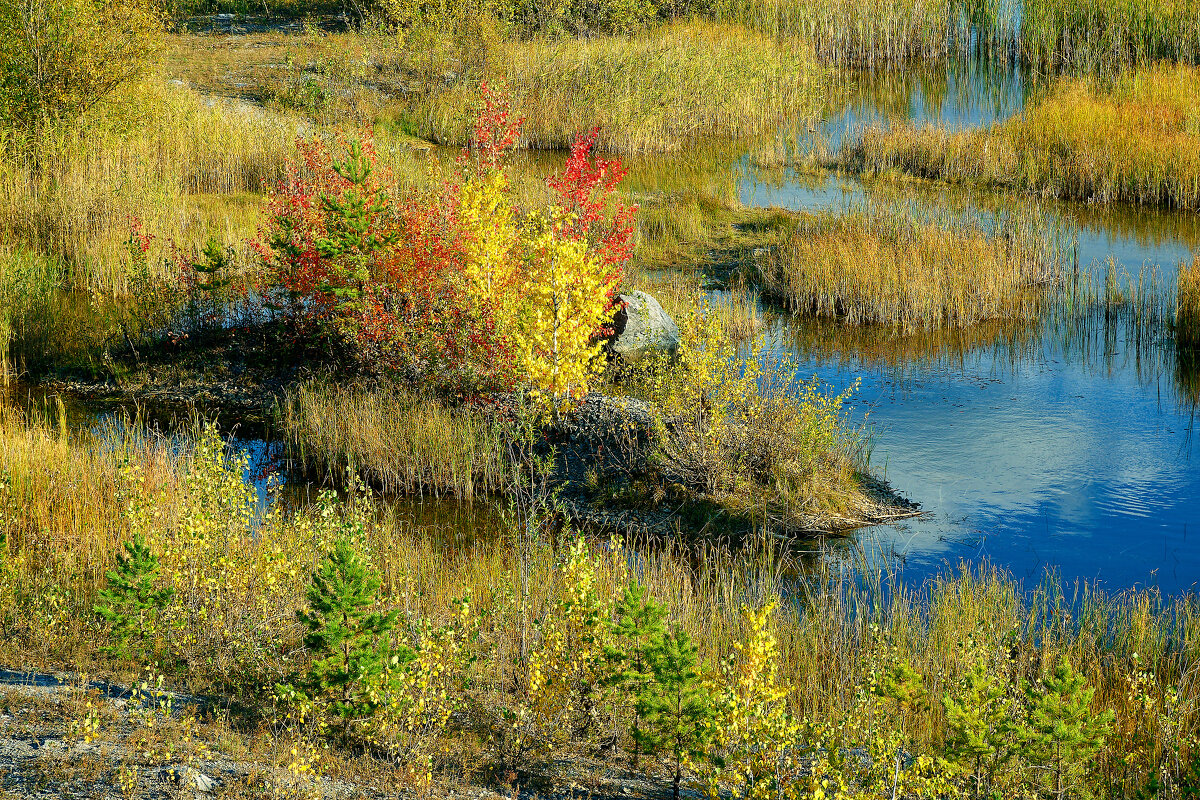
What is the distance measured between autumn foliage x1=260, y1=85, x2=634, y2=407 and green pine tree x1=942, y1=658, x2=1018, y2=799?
17.1ft

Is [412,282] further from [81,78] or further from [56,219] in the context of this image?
[81,78]

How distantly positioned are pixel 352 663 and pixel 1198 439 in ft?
28.2

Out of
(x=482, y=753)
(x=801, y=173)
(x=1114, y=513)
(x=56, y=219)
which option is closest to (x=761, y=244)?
(x=801, y=173)

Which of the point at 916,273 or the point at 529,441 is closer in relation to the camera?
the point at 529,441

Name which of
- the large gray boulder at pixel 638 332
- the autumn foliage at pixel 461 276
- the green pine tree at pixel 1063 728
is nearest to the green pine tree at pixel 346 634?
the green pine tree at pixel 1063 728

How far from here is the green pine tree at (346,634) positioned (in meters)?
4.32

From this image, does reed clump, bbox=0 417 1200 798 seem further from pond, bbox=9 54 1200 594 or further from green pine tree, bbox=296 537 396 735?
pond, bbox=9 54 1200 594

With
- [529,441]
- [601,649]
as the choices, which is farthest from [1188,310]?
[601,649]

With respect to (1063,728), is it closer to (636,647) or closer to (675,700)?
(675,700)

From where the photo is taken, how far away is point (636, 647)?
14.6 feet

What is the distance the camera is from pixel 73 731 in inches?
165

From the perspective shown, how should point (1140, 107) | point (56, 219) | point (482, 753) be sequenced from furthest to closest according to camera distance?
point (1140, 107) < point (56, 219) < point (482, 753)

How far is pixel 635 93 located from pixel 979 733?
20.4m

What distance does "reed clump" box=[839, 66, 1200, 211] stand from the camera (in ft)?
55.8
